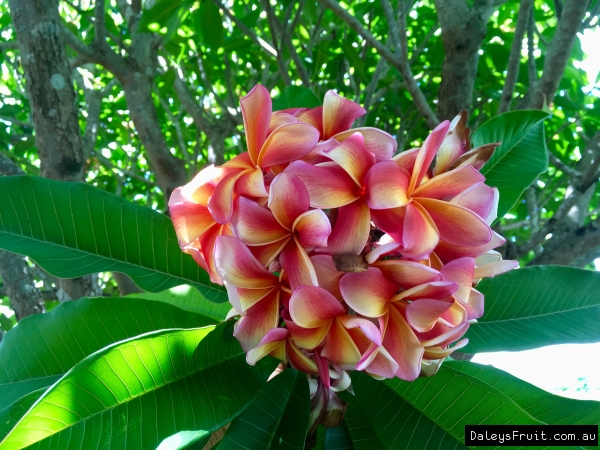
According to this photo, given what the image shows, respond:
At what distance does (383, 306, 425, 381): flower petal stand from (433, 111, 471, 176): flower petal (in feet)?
0.62

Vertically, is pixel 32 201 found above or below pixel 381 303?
above

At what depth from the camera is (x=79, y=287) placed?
1615 mm

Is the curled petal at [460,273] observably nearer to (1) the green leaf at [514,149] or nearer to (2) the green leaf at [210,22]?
(1) the green leaf at [514,149]

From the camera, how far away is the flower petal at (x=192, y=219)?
653 millimetres

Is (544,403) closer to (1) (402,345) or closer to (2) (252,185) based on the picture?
(1) (402,345)

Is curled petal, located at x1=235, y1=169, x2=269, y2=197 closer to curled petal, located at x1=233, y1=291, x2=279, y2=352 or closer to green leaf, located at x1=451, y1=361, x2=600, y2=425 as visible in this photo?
curled petal, located at x1=233, y1=291, x2=279, y2=352

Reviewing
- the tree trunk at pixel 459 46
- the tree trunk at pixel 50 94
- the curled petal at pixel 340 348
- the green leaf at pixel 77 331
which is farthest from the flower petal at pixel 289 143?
the tree trunk at pixel 459 46

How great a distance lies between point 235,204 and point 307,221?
0.31 ft

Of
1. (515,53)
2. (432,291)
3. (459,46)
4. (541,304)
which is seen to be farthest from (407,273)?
(459,46)

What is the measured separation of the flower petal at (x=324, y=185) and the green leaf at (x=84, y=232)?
0.35 m

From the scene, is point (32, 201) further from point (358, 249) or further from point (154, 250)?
point (358, 249)

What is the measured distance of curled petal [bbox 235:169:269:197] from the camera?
0.60 metres

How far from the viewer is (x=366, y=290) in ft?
1.83

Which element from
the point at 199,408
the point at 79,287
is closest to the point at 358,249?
the point at 199,408
